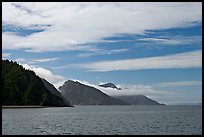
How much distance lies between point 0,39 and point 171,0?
5.71m

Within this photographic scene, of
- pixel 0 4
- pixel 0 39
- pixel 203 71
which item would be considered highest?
pixel 0 4

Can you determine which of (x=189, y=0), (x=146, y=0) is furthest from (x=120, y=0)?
(x=189, y=0)

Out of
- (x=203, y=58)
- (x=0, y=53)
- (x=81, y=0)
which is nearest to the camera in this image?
(x=203, y=58)

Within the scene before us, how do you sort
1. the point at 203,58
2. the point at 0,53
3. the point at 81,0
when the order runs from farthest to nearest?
the point at 0,53 → the point at 81,0 → the point at 203,58

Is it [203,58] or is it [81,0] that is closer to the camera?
[203,58]

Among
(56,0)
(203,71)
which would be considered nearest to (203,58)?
(203,71)

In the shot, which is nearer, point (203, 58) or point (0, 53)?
point (203, 58)

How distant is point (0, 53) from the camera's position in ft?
36.5

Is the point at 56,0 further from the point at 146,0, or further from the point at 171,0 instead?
the point at 171,0

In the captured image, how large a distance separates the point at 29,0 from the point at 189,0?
205 inches

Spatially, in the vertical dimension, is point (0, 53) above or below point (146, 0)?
below

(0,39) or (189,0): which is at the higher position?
(189,0)

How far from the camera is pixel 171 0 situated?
10109 millimetres

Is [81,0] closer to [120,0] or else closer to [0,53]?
[120,0]
